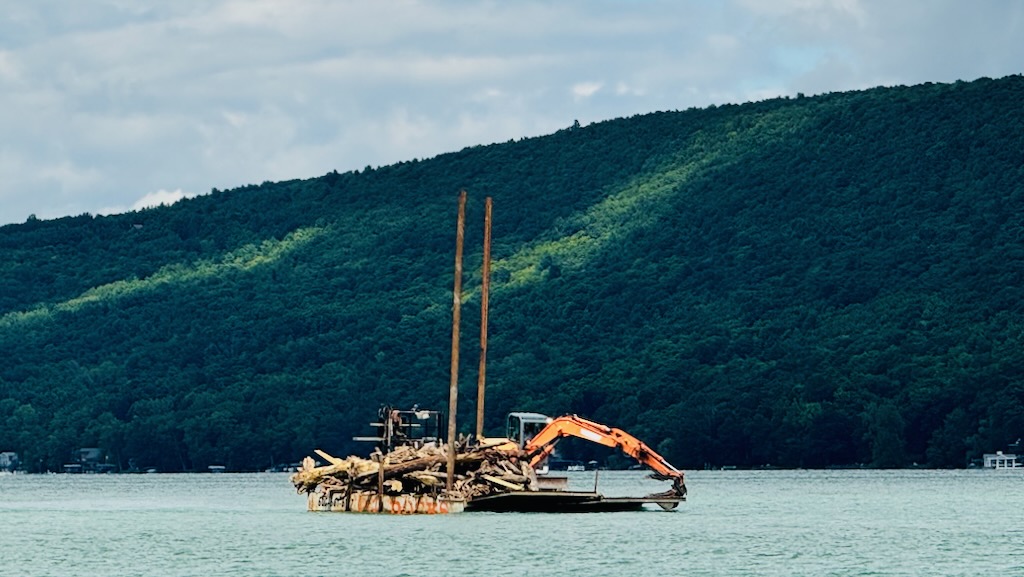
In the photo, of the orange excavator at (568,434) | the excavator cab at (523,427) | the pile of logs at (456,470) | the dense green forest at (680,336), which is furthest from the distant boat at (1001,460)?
the pile of logs at (456,470)

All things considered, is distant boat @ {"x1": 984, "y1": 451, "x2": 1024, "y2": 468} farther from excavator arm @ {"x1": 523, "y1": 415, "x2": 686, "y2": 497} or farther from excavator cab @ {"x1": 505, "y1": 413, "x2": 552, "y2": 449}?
excavator arm @ {"x1": 523, "y1": 415, "x2": 686, "y2": 497}

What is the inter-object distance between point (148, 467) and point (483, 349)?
10560 cm

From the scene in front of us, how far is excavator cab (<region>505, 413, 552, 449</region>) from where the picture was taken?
234 feet

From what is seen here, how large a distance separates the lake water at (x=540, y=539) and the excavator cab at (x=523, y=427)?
2478 millimetres

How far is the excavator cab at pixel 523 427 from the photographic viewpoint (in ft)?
234

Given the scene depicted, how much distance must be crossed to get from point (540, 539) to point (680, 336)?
108m

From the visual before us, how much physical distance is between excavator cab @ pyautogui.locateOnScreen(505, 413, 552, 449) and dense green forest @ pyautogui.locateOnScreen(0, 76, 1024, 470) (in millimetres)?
75862

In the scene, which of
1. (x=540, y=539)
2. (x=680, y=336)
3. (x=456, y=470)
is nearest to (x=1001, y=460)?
(x=680, y=336)

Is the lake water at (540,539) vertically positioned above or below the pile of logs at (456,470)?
below

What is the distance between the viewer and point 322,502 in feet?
247

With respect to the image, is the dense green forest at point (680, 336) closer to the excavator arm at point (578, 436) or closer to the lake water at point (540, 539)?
the lake water at point (540, 539)

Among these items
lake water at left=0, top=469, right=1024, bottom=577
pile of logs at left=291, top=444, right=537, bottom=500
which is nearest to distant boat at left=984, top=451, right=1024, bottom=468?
lake water at left=0, top=469, right=1024, bottom=577

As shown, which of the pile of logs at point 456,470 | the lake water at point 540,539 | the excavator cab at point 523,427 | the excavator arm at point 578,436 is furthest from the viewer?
the excavator cab at point 523,427

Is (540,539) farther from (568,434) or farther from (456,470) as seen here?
(568,434)
